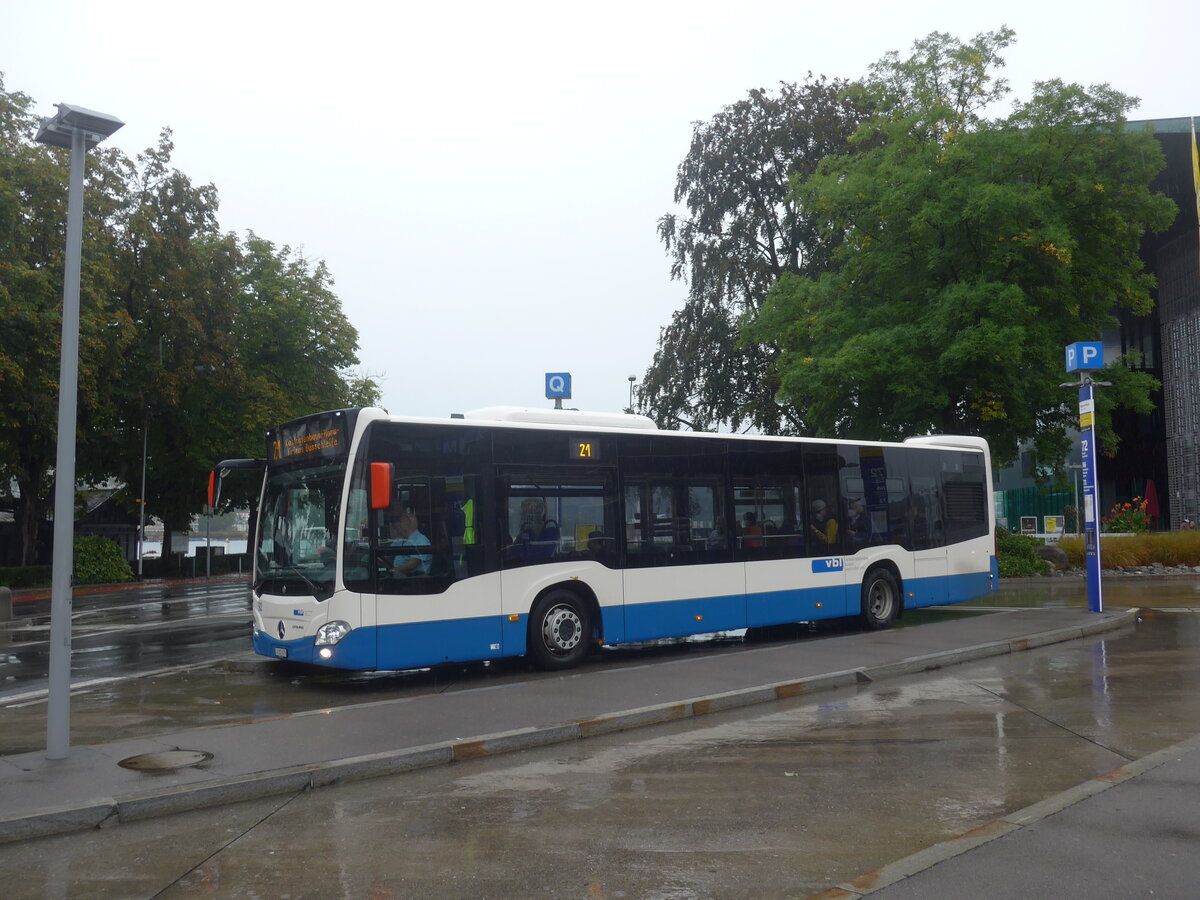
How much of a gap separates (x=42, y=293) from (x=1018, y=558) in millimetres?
27582

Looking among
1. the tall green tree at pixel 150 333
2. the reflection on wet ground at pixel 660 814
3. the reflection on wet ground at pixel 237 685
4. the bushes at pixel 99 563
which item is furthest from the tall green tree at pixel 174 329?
the reflection on wet ground at pixel 660 814

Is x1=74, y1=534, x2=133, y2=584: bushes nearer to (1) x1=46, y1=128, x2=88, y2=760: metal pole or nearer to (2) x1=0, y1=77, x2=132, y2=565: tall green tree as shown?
(2) x1=0, y1=77, x2=132, y2=565: tall green tree

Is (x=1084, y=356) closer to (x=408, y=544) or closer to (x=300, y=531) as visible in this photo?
(x=408, y=544)

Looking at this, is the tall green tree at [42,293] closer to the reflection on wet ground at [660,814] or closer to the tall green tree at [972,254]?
the tall green tree at [972,254]

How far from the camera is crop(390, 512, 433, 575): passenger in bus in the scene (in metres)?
11.4

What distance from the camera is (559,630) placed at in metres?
12.6

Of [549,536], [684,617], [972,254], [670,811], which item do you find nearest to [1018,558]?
[972,254]

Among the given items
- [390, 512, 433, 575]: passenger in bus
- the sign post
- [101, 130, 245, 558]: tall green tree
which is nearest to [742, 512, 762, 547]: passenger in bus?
[390, 512, 433, 575]: passenger in bus

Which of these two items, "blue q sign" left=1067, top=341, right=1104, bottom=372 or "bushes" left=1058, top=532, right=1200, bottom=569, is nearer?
"blue q sign" left=1067, top=341, right=1104, bottom=372

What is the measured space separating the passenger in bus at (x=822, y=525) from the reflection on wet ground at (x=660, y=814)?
217 inches

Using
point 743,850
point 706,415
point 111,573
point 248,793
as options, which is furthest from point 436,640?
point 111,573

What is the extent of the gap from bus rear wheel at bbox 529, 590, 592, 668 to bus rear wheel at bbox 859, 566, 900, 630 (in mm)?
5313

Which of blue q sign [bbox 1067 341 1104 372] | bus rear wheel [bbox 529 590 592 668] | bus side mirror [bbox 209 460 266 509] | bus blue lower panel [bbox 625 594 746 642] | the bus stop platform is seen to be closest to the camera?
the bus stop platform

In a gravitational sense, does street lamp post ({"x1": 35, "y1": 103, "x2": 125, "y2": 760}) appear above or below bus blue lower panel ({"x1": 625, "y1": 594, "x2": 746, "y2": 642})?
above
